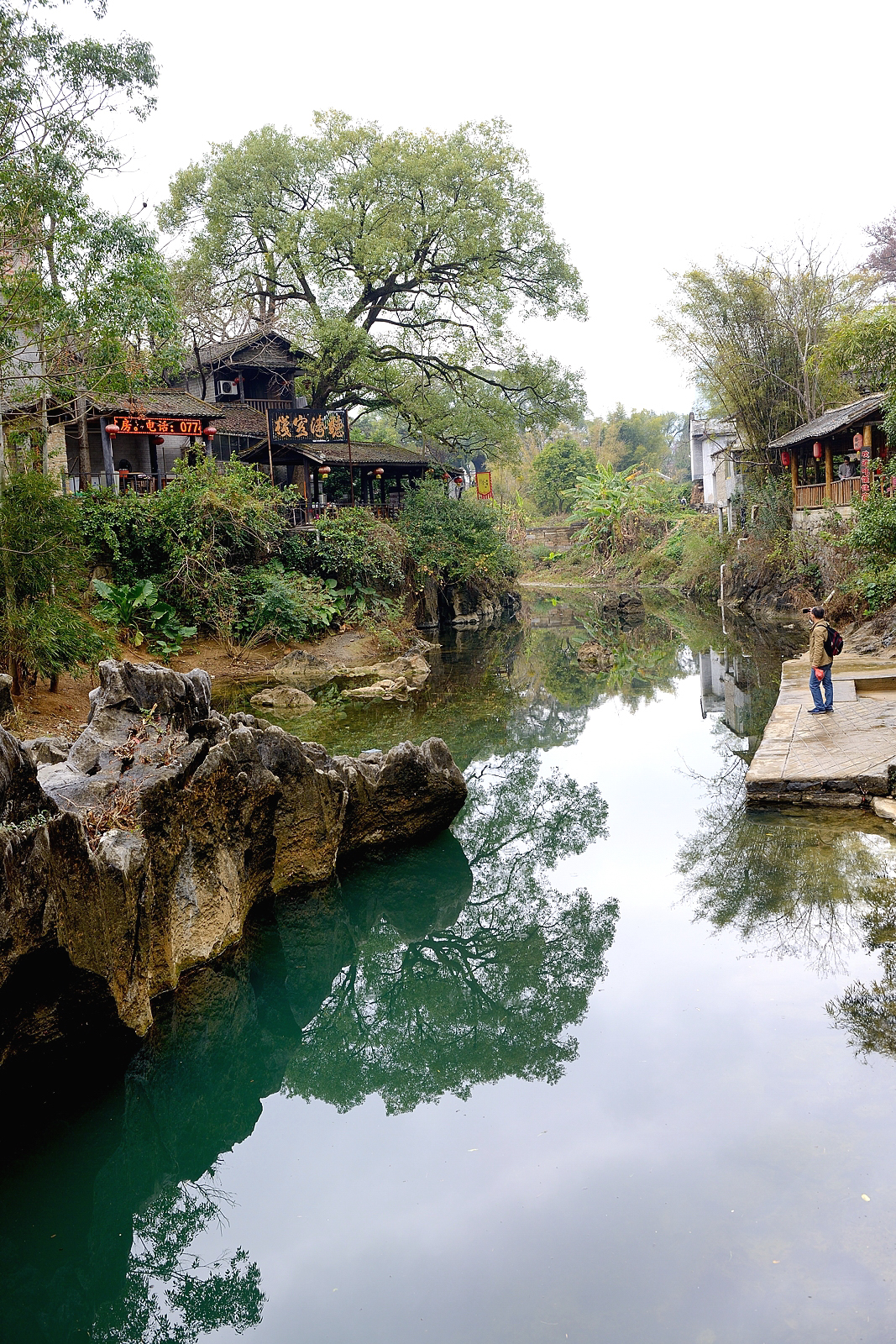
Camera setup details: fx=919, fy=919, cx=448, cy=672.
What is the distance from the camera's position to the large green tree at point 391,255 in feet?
69.5

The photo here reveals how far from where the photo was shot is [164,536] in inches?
730

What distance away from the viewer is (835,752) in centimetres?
919

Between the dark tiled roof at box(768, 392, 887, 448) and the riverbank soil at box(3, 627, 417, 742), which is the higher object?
the dark tiled roof at box(768, 392, 887, 448)

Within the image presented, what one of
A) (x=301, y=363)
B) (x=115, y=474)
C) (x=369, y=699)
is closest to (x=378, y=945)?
(x=369, y=699)

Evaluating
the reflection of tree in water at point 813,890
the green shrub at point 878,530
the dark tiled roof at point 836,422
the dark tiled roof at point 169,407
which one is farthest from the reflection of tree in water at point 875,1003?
the dark tiled roof at point 169,407

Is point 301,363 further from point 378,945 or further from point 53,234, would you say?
point 378,945

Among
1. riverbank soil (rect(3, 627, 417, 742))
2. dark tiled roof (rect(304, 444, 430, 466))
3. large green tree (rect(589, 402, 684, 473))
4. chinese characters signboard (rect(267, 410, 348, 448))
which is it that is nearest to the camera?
riverbank soil (rect(3, 627, 417, 742))

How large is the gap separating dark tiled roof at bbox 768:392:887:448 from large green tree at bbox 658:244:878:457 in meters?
1.02

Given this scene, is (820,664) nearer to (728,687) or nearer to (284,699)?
(728,687)

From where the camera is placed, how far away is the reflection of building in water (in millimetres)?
13828

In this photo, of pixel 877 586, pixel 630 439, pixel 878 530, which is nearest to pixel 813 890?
pixel 878 530

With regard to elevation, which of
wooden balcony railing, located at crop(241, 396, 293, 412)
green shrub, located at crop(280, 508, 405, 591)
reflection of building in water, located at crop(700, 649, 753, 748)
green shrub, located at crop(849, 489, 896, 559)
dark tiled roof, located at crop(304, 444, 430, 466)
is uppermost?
wooden balcony railing, located at crop(241, 396, 293, 412)

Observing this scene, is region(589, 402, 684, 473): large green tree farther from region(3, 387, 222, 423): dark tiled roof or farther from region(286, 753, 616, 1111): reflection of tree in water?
region(286, 753, 616, 1111): reflection of tree in water

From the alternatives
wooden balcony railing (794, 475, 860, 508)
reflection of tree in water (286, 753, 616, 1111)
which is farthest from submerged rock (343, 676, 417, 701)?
wooden balcony railing (794, 475, 860, 508)
